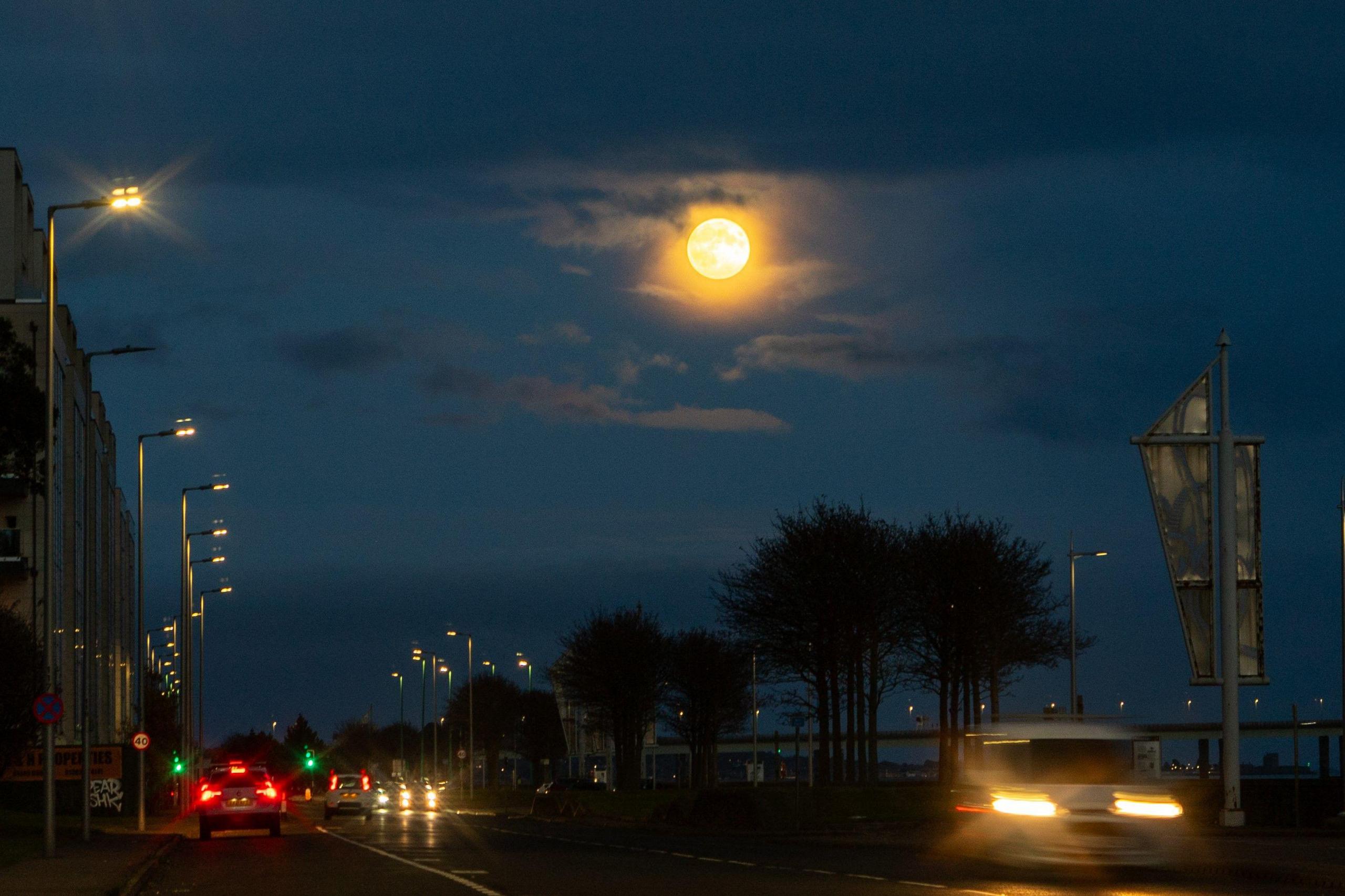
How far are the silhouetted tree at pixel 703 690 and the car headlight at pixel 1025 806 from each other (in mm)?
66308

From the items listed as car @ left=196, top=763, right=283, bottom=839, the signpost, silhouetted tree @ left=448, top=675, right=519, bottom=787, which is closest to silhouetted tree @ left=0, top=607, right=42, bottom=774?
car @ left=196, top=763, right=283, bottom=839

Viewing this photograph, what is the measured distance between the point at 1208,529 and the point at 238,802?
2354 cm

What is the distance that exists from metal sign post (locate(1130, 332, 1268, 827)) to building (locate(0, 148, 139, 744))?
107ft

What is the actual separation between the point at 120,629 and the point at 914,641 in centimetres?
8259

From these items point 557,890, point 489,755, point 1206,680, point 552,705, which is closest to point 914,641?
point 1206,680

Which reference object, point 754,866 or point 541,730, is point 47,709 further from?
point 541,730

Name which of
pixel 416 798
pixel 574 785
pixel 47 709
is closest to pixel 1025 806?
pixel 47 709

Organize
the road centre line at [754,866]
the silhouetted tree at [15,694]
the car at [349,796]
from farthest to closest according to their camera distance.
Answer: the car at [349,796], the silhouetted tree at [15,694], the road centre line at [754,866]

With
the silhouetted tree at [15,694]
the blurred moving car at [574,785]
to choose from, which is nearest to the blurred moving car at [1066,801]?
the silhouetted tree at [15,694]

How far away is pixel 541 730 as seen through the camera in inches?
5207

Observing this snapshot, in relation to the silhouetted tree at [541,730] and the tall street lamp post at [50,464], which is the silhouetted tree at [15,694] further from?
the silhouetted tree at [541,730]

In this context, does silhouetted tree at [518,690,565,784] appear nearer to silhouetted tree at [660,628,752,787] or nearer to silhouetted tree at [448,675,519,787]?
silhouetted tree at [448,675,519,787]

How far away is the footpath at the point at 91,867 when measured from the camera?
21.3m

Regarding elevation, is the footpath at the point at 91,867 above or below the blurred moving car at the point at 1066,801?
below
